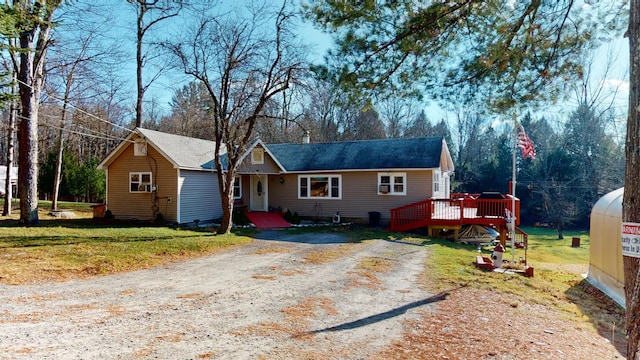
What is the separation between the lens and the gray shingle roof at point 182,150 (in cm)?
1656

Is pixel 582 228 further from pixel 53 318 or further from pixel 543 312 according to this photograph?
pixel 53 318

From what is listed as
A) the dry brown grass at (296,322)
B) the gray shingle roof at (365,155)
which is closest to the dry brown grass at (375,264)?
the dry brown grass at (296,322)

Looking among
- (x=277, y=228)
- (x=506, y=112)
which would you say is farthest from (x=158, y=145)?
(x=506, y=112)

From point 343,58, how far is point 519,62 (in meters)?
3.28

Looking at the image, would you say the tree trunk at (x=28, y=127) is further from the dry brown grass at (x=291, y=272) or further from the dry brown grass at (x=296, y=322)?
the dry brown grass at (x=296, y=322)

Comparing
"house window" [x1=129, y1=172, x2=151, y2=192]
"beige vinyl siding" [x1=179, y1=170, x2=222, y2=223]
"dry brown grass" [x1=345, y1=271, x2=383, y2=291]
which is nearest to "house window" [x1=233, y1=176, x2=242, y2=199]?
"beige vinyl siding" [x1=179, y1=170, x2=222, y2=223]

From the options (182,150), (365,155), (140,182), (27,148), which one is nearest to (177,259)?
(27,148)

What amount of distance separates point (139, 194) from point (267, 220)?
5976 millimetres

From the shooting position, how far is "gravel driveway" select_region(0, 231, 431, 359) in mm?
4398

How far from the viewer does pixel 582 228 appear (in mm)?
30141

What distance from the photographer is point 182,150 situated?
58.9 feet

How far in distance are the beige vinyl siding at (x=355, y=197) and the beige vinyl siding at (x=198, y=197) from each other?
3.16 metres

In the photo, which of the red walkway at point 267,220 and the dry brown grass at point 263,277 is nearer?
the dry brown grass at point 263,277

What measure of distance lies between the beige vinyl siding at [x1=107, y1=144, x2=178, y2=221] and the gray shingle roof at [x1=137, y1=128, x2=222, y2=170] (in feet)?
1.52
